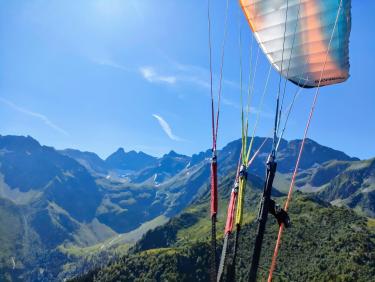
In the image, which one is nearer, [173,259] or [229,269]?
[229,269]

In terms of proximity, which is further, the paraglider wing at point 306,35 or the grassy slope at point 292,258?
the grassy slope at point 292,258

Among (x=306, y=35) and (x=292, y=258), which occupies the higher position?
(x=292, y=258)

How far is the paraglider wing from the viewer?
1364 centimetres

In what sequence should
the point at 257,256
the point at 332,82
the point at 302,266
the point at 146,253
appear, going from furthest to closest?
the point at 146,253 → the point at 302,266 → the point at 332,82 → the point at 257,256

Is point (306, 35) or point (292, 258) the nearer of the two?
point (306, 35)

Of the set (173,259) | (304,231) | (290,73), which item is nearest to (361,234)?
(304,231)

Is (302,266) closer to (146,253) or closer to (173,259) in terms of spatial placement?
(173,259)

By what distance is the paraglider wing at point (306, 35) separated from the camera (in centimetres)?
1364

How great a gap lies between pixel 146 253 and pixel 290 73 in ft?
562

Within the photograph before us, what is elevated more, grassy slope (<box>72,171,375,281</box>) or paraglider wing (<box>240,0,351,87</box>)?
grassy slope (<box>72,171,375,281</box>)

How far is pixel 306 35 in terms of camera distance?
1447 centimetres

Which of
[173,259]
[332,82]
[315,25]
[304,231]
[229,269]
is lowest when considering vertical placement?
[229,269]

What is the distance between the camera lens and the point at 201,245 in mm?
170125

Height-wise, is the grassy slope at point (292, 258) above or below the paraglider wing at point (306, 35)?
above
